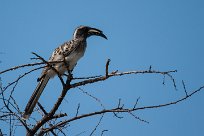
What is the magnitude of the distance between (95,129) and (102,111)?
358mm

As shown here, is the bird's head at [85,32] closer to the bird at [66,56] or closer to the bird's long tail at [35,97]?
the bird at [66,56]

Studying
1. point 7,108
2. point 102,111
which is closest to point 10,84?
point 7,108

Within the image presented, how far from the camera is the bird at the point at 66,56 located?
4250 mm

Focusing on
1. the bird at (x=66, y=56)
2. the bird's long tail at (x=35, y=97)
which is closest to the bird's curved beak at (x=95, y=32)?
the bird at (x=66, y=56)

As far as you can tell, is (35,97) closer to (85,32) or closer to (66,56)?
(66,56)

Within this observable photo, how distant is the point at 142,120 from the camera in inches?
138

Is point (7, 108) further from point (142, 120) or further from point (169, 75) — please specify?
point (169, 75)

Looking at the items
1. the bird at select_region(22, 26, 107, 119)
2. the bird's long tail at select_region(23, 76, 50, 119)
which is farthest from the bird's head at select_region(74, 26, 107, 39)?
the bird's long tail at select_region(23, 76, 50, 119)

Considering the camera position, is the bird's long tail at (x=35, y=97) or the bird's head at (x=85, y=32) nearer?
the bird's long tail at (x=35, y=97)

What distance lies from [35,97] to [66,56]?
2.68ft

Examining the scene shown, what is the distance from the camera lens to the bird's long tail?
13.5ft

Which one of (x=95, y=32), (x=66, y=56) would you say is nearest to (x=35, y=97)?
(x=66, y=56)

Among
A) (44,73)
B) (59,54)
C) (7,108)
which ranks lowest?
(7,108)

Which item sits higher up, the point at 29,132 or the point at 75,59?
the point at 75,59
